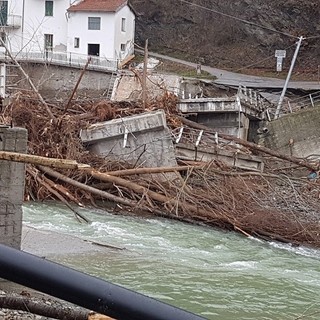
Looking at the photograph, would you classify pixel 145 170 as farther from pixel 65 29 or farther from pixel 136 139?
pixel 65 29

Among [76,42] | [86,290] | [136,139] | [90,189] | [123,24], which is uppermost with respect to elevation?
[123,24]

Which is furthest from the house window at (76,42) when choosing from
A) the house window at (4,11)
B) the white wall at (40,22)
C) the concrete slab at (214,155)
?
the concrete slab at (214,155)

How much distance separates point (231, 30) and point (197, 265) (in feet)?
128

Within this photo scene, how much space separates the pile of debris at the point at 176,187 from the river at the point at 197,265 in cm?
62

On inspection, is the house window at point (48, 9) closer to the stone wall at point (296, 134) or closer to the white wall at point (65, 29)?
the white wall at point (65, 29)

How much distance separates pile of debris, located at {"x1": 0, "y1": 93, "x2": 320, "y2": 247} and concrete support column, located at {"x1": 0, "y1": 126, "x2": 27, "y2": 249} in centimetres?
564

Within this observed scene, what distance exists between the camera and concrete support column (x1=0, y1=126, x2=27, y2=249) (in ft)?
30.3

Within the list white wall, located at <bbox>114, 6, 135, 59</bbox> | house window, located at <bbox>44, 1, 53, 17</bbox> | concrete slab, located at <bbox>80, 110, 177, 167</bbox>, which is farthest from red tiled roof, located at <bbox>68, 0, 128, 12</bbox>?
concrete slab, located at <bbox>80, 110, 177, 167</bbox>

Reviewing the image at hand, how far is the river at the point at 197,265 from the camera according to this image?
9.51 m

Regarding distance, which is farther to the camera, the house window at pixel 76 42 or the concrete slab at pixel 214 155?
the house window at pixel 76 42

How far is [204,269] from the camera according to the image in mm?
11562

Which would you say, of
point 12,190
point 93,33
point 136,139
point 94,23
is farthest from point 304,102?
point 12,190

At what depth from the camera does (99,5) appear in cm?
4497

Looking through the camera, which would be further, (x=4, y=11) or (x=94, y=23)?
(x=4, y=11)
